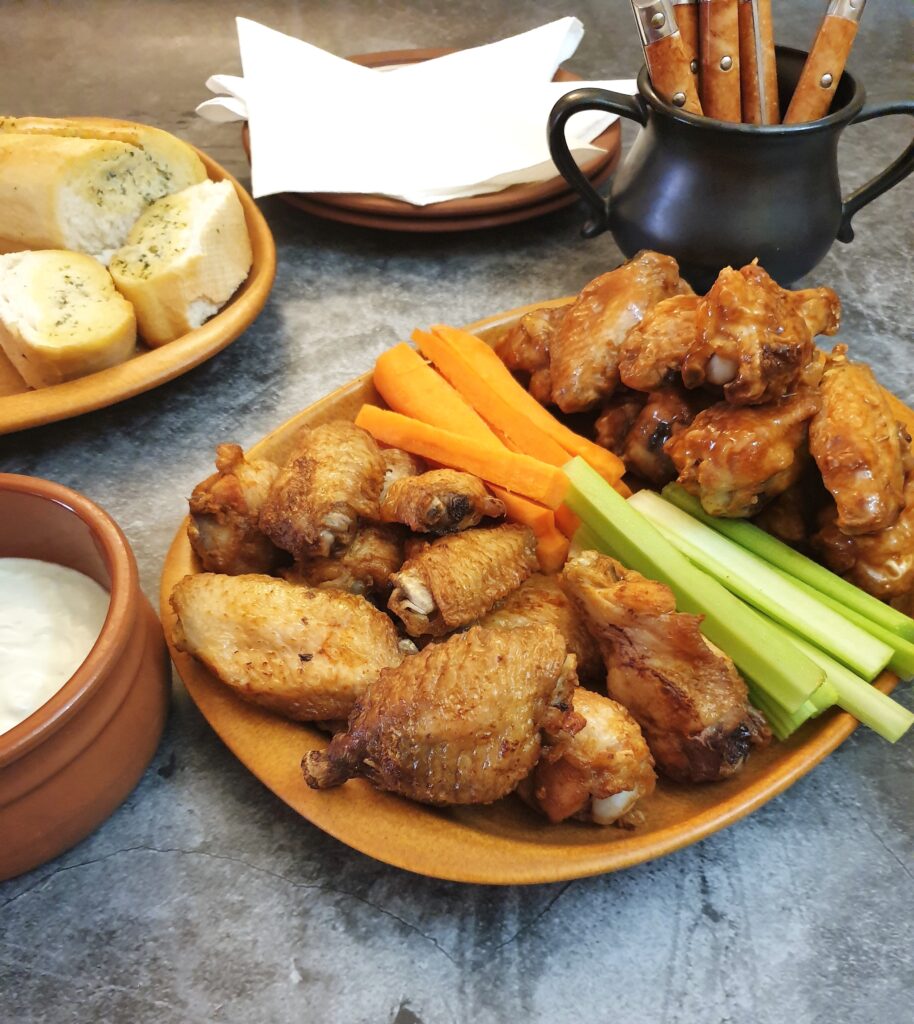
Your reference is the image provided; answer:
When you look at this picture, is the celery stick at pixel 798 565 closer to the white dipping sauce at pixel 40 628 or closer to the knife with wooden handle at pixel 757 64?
the knife with wooden handle at pixel 757 64

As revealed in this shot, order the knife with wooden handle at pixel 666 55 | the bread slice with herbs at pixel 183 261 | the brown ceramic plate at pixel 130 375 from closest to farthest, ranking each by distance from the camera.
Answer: the knife with wooden handle at pixel 666 55
the brown ceramic plate at pixel 130 375
the bread slice with herbs at pixel 183 261

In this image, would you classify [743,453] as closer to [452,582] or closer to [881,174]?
[452,582]

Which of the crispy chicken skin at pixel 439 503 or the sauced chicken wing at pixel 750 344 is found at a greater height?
the sauced chicken wing at pixel 750 344

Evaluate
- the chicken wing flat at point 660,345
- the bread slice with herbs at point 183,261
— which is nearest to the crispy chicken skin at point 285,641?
the chicken wing flat at point 660,345

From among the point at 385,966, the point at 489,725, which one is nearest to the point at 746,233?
the point at 489,725

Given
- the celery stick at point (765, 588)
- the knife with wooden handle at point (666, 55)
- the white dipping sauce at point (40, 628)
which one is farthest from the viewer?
the knife with wooden handle at point (666, 55)

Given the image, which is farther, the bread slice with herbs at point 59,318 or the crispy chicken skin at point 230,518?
the bread slice with herbs at point 59,318

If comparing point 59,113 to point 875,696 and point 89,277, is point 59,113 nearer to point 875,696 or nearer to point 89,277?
point 89,277
